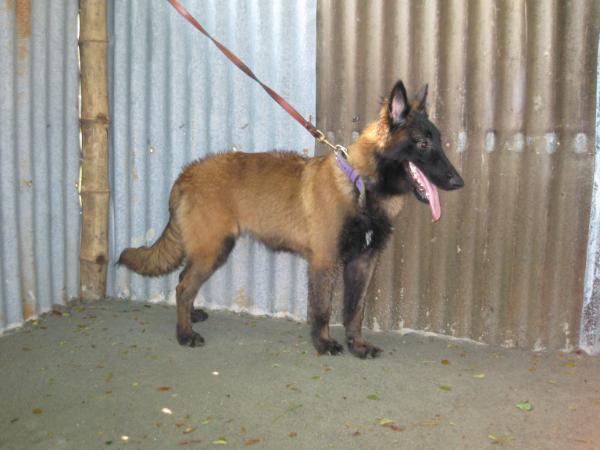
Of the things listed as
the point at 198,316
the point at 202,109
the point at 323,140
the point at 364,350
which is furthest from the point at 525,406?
the point at 202,109

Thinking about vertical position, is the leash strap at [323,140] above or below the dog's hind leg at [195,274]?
above

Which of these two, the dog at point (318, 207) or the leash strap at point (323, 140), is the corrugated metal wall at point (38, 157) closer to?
the dog at point (318, 207)

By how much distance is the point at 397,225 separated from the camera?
479 centimetres

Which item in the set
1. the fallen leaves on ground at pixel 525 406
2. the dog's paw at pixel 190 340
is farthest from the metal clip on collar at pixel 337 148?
the fallen leaves on ground at pixel 525 406

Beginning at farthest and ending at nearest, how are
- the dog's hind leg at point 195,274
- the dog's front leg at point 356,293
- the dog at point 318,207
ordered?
the dog's hind leg at point 195,274 < the dog's front leg at point 356,293 < the dog at point 318,207

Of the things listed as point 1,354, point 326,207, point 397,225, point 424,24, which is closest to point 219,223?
point 326,207

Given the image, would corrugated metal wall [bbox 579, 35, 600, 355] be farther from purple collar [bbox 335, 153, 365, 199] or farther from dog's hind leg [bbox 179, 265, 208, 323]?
dog's hind leg [bbox 179, 265, 208, 323]

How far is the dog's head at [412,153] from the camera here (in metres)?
4.01

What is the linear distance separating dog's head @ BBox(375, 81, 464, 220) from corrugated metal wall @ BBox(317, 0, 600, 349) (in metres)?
0.52

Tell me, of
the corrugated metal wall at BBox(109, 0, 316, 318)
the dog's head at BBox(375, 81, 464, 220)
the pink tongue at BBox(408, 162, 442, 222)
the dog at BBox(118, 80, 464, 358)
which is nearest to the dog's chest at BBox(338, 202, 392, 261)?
the dog at BBox(118, 80, 464, 358)

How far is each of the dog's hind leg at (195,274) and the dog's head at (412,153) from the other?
133 cm

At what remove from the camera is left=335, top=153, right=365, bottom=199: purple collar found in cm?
426

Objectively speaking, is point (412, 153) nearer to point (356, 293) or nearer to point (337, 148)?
point (337, 148)

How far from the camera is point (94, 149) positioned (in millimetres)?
5297
